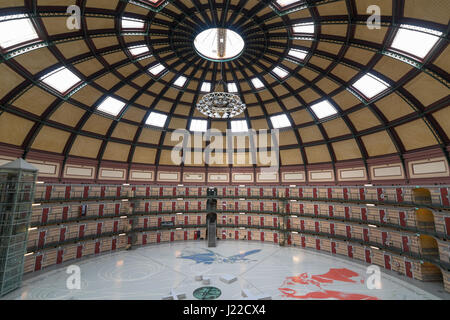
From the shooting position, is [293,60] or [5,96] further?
[293,60]

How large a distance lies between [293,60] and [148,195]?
93.4 feet

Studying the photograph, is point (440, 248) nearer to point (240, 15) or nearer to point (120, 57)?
point (240, 15)

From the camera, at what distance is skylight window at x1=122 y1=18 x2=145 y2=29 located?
696 inches

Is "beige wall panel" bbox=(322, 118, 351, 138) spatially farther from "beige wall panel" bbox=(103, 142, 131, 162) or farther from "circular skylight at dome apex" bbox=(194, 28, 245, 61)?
"beige wall panel" bbox=(103, 142, 131, 162)

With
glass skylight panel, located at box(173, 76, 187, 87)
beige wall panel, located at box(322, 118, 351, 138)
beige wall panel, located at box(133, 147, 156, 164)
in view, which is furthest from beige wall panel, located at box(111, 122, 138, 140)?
beige wall panel, located at box(322, 118, 351, 138)

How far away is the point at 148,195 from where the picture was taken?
36500 millimetres

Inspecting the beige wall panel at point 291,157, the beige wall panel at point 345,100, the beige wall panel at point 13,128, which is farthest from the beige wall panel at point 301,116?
the beige wall panel at point 13,128

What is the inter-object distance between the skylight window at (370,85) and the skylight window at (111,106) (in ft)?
87.9

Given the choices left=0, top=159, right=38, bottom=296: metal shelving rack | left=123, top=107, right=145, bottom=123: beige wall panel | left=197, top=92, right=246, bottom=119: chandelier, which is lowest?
left=0, top=159, right=38, bottom=296: metal shelving rack

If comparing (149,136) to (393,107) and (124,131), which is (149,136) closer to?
(124,131)

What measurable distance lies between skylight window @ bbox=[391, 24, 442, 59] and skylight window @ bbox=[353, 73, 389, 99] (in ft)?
12.4

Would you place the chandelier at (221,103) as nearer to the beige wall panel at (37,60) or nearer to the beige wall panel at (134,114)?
the beige wall panel at (134,114)

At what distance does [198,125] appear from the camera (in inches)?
1366

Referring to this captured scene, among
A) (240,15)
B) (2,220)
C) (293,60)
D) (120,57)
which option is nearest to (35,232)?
(2,220)
